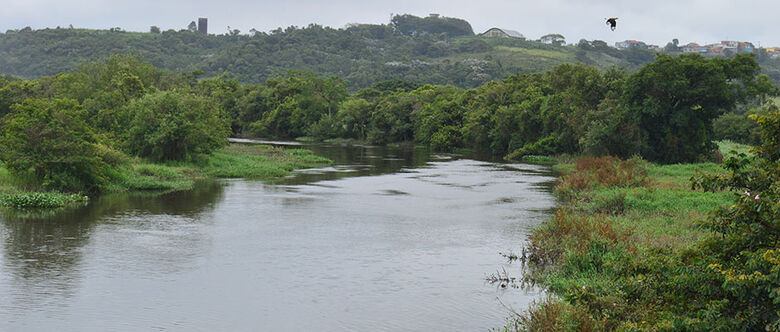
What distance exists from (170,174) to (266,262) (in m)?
22.2

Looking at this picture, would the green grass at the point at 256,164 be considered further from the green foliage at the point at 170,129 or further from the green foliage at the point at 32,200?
the green foliage at the point at 32,200

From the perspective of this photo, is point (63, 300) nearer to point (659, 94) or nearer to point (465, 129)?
point (659, 94)

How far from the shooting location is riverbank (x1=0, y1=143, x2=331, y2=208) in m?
30.1

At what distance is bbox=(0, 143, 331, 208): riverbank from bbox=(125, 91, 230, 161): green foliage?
3.24ft

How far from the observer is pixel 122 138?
4603 cm

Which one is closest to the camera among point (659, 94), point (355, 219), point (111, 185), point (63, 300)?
point (63, 300)

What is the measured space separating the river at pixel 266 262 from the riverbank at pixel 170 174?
1.84 meters

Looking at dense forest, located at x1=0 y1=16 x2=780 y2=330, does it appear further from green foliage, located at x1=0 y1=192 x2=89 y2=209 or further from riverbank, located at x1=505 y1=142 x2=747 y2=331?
green foliage, located at x1=0 y1=192 x2=89 y2=209

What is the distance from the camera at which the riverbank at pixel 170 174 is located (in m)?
30.1

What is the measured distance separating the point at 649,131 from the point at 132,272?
44.2 m

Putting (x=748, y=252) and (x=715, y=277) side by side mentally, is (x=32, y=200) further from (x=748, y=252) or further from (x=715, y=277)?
(x=748, y=252)

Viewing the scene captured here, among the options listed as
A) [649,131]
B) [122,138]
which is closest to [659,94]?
[649,131]

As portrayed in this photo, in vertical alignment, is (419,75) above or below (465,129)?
above

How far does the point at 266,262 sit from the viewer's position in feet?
67.7
